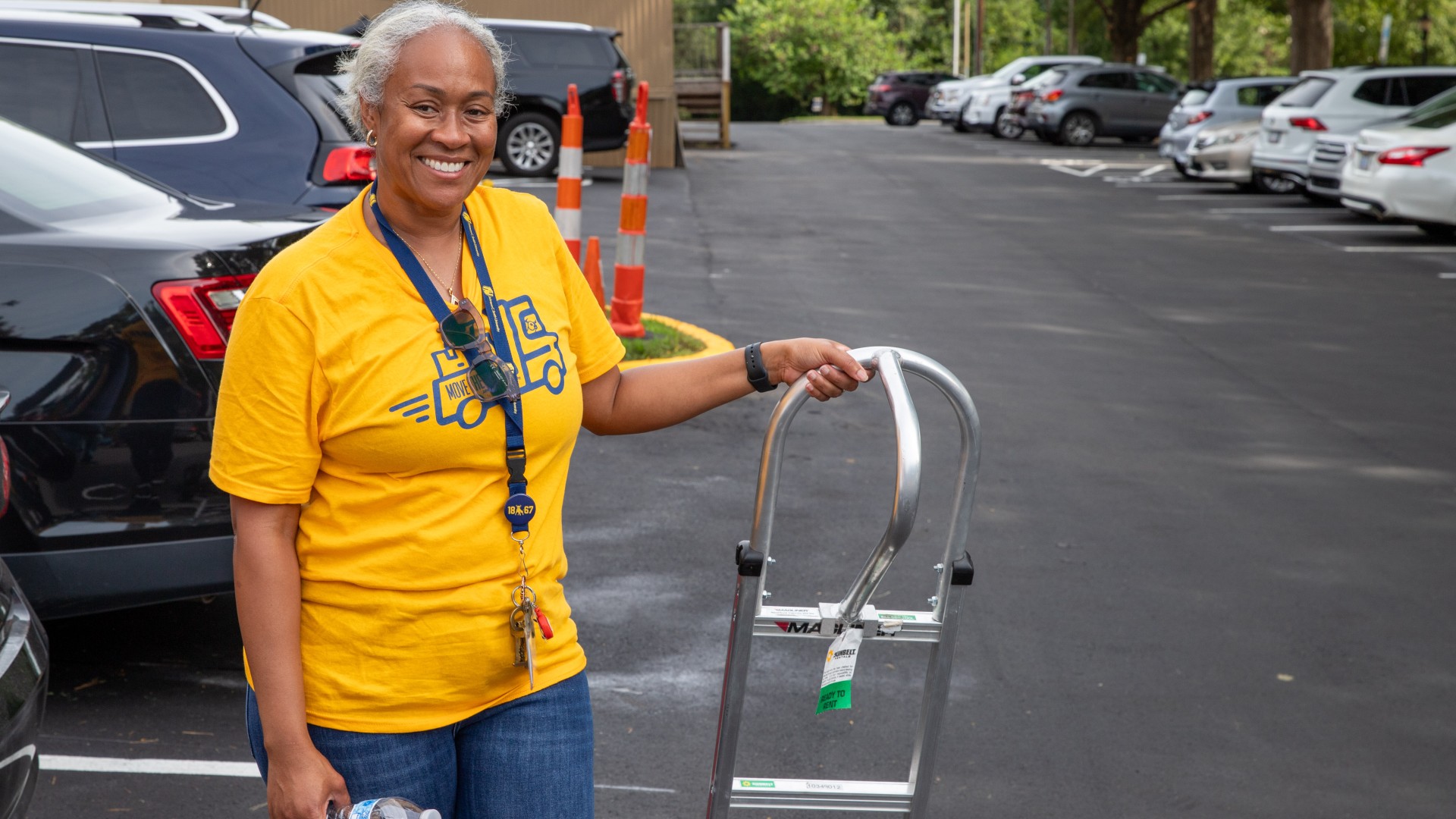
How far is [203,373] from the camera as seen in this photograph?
383 centimetres

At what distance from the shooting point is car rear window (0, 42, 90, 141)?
22.0 feet

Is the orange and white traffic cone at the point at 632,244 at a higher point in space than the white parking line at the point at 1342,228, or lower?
higher

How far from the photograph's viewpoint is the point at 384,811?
195 cm

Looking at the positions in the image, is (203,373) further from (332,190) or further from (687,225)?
(687,225)

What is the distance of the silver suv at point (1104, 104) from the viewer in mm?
31391

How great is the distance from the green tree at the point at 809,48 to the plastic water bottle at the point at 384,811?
56620 millimetres

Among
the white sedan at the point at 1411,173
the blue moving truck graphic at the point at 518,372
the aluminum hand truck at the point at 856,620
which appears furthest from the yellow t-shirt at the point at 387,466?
the white sedan at the point at 1411,173

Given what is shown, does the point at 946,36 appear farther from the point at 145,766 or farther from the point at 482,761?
the point at 482,761

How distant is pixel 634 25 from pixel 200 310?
19015 mm

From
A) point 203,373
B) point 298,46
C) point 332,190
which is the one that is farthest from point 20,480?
point 298,46

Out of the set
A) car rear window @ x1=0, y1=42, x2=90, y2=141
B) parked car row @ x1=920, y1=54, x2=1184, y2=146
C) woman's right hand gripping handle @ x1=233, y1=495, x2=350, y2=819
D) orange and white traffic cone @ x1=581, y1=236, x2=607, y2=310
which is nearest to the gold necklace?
woman's right hand gripping handle @ x1=233, y1=495, x2=350, y2=819

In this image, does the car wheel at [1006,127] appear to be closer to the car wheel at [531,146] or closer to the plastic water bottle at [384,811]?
the car wheel at [531,146]

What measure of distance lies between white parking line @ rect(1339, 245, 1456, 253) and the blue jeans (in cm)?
1473

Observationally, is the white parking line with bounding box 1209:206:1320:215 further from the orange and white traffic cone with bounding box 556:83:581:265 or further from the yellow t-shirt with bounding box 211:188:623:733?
the yellow t-shirt with bounding box 211:188:623:733
